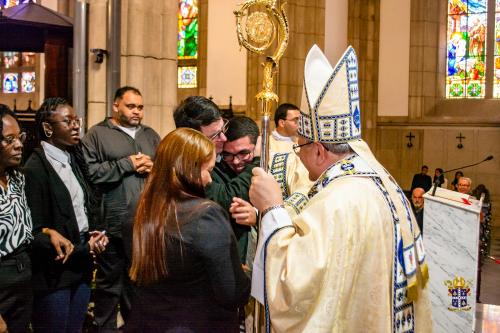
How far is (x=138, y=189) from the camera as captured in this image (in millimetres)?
4598

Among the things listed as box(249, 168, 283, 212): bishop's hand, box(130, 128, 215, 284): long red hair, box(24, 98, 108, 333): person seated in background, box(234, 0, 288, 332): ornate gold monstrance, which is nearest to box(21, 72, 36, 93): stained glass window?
box(24, 98, 108, 333): person seated in background

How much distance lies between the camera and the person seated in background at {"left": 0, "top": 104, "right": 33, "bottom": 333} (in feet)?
10.4

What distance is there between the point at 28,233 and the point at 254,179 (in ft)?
4.29

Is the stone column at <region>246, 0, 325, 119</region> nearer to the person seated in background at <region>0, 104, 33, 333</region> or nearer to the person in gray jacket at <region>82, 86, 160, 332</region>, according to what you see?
the person in gray jacket at <region>82, 86, 160, 332</region>

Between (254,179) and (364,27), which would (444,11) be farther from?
(254,179)

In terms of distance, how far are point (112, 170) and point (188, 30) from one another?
433 inches

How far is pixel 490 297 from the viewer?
7637 mm

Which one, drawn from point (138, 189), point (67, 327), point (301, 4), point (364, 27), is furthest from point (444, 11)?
point (67, 327)

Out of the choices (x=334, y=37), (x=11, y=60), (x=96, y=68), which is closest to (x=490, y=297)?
(x=334, y=37)

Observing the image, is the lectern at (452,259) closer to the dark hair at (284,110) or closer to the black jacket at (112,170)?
the dark hair at (284,110)

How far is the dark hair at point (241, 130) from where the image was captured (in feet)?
11.9

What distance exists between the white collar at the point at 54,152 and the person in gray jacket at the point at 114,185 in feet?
1.50

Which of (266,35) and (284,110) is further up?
(266,35)

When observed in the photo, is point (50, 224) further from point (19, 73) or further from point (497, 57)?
point (497, 57)
